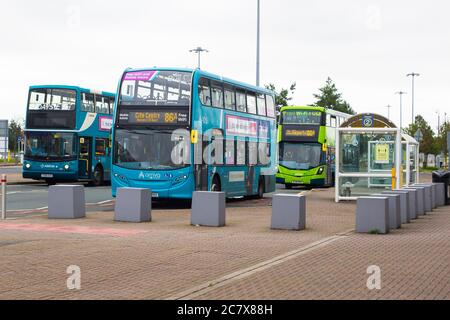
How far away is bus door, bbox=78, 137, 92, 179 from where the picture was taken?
3447cm

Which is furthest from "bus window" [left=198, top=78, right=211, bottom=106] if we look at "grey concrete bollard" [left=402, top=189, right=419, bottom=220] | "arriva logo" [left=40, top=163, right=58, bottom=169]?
"arriva logo" [left=40, top=163, right=58, bottom=169]

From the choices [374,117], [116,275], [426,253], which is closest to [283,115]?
[374,117]

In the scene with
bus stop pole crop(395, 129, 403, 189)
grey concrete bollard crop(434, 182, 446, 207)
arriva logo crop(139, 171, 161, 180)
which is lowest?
grey concrete bollard crop(434, 182, 446, 207)

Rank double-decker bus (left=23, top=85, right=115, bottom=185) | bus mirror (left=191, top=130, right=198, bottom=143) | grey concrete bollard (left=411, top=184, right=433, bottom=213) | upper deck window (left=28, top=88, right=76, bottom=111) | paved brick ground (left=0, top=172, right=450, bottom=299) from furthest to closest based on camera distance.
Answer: double-decker bus (left=23, top=85, right=115, bottom=185) → upper deck window (left=28, top=88, right=76, bottom=111) → grey concrete bollard (left=411, top=184, right=433, bottom=213) → bus mirror (left=191, top=130, right=198, bottom=143) → paved brick ground (left=0, top=172, right=450, bottom=299)

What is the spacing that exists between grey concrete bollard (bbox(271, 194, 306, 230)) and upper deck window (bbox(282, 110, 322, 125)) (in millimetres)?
21469

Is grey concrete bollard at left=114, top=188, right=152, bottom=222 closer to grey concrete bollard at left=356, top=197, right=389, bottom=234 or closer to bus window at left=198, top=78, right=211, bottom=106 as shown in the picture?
grey concrete bollard at left=356, top=197, right=389, bottom=234

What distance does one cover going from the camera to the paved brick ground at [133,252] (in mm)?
8797

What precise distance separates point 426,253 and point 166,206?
A: 13.5m

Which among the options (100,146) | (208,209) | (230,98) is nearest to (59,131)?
(100,146)

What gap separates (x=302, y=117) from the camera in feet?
123

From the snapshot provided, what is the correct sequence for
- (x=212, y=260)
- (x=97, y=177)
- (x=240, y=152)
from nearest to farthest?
(x=212, y=260) → (x=240, y=152) → (x=97, y=177)

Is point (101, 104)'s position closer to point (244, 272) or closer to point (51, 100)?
point (51, 100)

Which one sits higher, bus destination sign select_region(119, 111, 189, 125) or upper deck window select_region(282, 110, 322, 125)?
upper deck window select_region(282, 110, 322, 125)

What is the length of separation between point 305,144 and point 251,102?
11.1m
